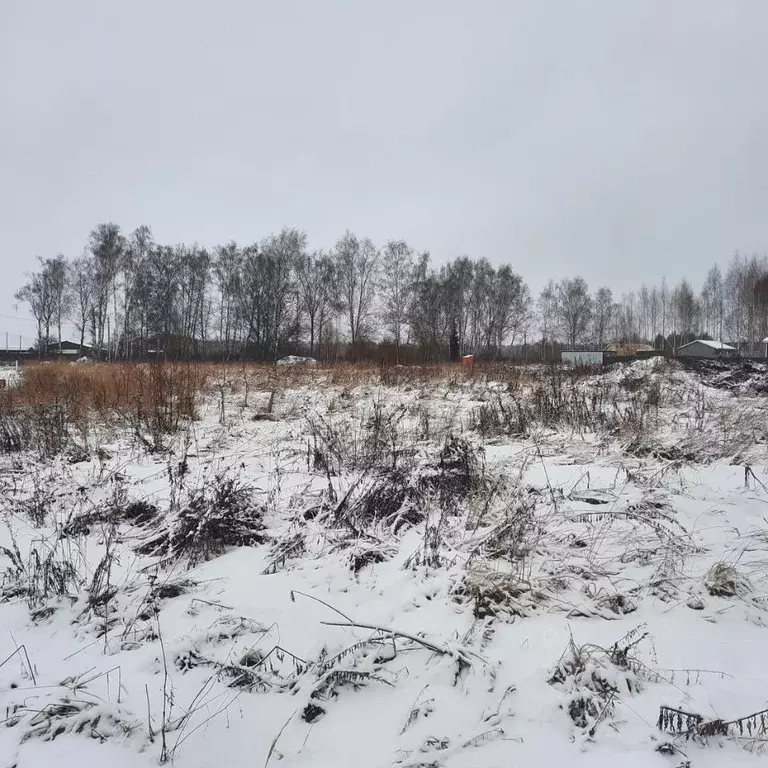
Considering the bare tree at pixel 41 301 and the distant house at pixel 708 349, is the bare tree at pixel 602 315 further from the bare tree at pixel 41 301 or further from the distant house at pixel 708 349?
the bare tree at pixel 41 301

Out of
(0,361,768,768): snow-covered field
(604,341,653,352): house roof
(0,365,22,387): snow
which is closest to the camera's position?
(0,361,768,768): snow-covered field

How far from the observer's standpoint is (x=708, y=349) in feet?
146

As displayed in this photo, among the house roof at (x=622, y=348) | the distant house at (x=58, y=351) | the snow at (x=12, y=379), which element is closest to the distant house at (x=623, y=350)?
the house roof at (x=622, y=348)

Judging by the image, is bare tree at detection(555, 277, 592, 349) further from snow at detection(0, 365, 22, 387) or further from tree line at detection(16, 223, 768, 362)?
snow at detection(0, 365, 22, 387)

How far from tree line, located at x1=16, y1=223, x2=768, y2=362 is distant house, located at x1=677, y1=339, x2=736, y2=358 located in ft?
7.30

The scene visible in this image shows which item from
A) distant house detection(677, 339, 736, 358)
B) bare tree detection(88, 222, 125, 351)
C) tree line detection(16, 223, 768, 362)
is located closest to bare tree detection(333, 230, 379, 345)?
tree line detection(16, 223, 768, 362)

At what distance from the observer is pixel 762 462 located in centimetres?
436

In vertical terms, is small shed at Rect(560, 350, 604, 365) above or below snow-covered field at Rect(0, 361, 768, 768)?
above

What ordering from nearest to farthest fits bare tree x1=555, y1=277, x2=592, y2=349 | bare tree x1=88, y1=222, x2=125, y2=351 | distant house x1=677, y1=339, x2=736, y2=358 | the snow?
the snow, bare tree x1=88, y1=222, x2=125, y2=351, distant house x1=677, y1=339, x2=736, y2=358, bare tree x1=555, y1=277, x2=592, y2=349

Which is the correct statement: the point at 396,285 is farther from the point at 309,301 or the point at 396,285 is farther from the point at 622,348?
the point at 622,348

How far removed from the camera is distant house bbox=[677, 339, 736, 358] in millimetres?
42278

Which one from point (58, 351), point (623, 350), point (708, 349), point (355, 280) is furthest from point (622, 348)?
point (58, 351)

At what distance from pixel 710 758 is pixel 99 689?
7.78 ft

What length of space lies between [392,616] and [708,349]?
5553 centimetres
